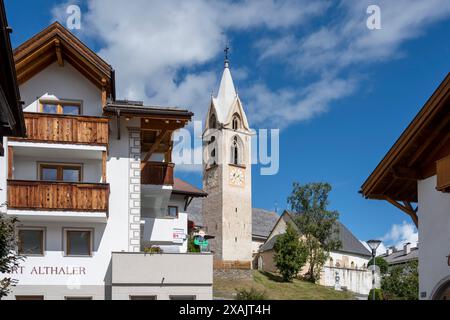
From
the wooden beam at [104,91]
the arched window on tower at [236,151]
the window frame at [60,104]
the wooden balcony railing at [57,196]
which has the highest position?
the arched window on tower at [236,151]

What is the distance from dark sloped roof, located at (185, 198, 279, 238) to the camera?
3212 inches

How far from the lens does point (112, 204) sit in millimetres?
25531

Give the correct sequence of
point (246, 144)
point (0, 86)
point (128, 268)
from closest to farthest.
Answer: point (0, 86) → point (128, 268) → point (246, 144)

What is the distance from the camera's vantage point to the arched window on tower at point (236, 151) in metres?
81.2

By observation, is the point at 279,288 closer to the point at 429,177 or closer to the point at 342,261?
the point at 342,261

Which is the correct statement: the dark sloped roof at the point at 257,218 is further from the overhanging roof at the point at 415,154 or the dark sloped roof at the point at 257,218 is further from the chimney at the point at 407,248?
the overhanging roof at the point at 415,154

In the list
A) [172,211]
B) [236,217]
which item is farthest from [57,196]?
[236,217]

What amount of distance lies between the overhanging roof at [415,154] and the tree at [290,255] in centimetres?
4504

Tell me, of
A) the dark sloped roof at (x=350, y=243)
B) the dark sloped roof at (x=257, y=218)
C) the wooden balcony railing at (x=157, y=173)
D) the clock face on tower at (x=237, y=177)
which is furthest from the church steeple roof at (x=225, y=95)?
the wooden balcony railing at (x=157, y=173)

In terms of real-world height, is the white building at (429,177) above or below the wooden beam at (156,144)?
below

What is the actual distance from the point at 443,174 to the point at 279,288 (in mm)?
45399

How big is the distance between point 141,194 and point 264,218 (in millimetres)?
63447
